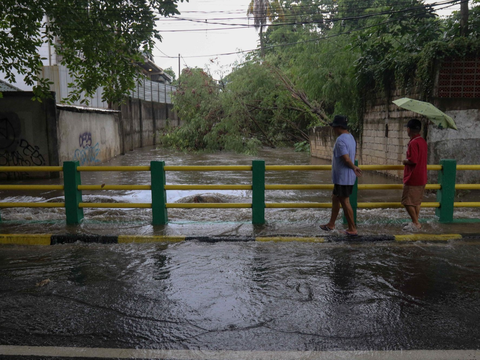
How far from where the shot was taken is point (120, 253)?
235 inches

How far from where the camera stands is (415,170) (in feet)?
21.7

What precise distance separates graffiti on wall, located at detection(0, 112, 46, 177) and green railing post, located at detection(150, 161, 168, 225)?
28.4 feet

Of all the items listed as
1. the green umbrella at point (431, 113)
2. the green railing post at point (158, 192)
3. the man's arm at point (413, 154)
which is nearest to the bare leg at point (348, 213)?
the man's arm at point (413, 154)

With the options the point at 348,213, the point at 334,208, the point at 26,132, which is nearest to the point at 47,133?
the point at 26,132

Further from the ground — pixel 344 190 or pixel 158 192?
pixel 344 190

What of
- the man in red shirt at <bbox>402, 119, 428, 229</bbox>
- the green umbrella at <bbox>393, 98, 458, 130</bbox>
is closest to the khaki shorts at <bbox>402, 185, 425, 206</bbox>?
the man in red shirt at <bbox>402, 119, 428, 229</bbox>

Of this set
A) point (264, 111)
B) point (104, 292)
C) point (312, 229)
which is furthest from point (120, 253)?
point (264, 111)

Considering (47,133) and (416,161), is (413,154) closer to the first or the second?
(416,161)

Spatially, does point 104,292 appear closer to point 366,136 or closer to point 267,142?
point 366,136

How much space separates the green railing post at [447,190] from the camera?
23.1 feet

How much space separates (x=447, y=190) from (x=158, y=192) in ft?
15.0

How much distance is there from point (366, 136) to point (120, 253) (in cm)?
1207

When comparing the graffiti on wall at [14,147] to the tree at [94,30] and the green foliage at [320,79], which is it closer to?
the tree at [94,30]

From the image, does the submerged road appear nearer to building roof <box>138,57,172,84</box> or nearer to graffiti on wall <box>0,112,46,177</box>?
graffiti on wall <box>0,112,46,177</box>
